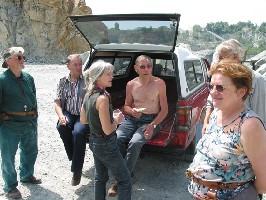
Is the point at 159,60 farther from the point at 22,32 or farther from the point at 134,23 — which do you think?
the point at 22,32

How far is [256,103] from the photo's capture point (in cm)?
339

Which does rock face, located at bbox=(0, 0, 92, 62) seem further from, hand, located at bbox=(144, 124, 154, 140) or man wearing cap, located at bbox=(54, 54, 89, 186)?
hand, located at bbox=(144, 124, 154, 140)

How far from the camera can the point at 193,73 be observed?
6148 millimetres

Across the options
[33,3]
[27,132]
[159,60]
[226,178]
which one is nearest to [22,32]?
[33,3]

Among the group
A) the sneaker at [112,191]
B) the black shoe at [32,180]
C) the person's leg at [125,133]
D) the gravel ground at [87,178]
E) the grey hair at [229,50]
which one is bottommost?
the gravel ground at [87,178]

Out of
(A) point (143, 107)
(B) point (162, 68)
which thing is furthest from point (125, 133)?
(B) point (162, 68)

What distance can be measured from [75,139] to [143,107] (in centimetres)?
101

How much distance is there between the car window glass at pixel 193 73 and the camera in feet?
18.3

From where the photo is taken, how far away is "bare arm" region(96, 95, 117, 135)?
338 cm

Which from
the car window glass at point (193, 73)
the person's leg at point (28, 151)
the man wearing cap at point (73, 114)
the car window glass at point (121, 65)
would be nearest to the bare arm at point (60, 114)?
the man wearing cap at point (73, 114)

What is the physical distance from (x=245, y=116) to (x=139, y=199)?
2561mm

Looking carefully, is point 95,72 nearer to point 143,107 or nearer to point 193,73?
point 143,107

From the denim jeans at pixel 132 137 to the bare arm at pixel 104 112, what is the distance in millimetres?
919

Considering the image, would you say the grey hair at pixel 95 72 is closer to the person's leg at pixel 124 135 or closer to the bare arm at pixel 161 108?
the person's leg at pixel 124 135
